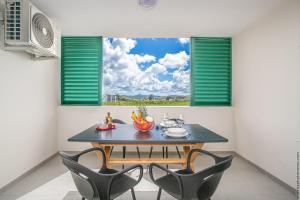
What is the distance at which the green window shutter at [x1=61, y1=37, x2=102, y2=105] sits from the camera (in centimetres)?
462

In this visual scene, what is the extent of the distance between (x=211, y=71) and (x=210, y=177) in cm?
336

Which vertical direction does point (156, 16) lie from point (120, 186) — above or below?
above

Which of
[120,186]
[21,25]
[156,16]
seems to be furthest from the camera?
[156,16]

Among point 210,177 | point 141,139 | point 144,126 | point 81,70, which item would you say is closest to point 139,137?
point 141,139

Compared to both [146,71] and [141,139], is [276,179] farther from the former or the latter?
[146,71]

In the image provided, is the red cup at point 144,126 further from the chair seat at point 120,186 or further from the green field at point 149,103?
the green field at point 149,103

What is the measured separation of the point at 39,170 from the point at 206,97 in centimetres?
361

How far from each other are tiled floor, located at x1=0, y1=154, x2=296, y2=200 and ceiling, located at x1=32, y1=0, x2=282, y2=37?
2.61 meters

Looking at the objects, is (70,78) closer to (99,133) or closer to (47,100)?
(47,100)

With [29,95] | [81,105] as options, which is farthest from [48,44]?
[81,105]

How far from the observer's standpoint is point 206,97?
4.71 meters

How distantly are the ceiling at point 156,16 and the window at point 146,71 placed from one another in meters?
0.31

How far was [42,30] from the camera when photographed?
2.93m

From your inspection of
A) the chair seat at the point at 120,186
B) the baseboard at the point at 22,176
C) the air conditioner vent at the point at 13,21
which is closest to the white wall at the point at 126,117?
the baseboard at the point at 22,176
